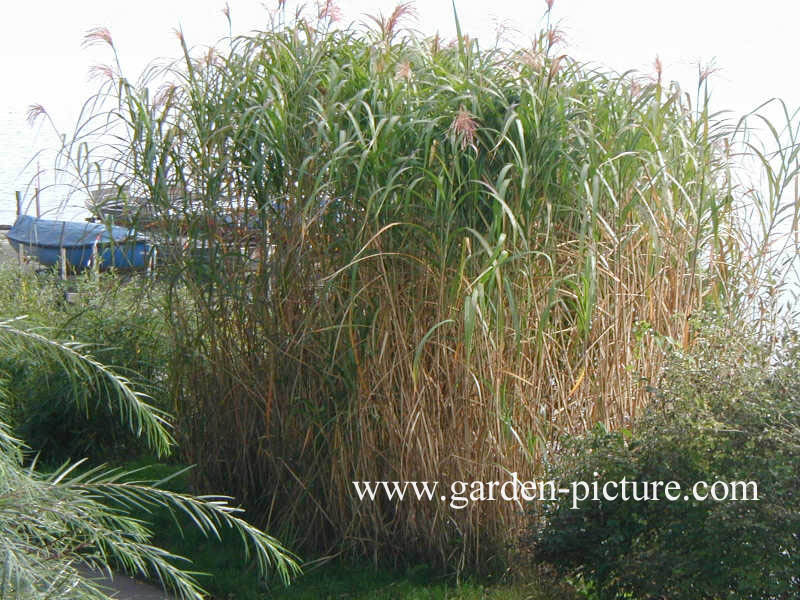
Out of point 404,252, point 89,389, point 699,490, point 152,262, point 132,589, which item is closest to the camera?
point 699,490

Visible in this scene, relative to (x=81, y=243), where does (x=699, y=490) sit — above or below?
below

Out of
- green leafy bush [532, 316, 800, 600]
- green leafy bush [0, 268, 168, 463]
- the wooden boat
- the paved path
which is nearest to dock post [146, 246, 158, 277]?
the wooden boat

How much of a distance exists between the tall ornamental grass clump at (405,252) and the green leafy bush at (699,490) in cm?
38

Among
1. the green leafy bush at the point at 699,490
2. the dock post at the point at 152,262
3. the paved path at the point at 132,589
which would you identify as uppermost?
the dock post at the point at 152,262

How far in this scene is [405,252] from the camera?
361 centimetres

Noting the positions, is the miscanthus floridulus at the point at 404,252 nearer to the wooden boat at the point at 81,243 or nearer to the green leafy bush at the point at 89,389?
the wooden boat at the point at 81,243

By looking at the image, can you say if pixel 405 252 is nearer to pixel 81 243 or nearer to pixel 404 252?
pixel 404 252

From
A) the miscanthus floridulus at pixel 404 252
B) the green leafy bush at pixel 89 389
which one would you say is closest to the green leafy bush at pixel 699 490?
the miscanthus floridulus at pixel 404 252

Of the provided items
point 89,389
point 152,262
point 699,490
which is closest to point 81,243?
point 152,262

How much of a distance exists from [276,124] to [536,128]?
110cm

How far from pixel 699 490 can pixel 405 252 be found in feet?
4.78

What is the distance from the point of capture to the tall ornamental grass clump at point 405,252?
352 cm

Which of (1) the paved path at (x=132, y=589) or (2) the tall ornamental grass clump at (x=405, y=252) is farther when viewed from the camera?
(1) the paved path at (x=132, y=589)

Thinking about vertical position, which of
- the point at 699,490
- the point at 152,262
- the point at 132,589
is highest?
the point at 152,262
